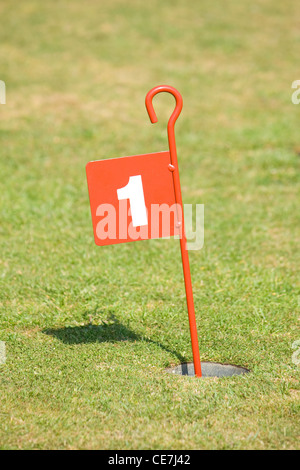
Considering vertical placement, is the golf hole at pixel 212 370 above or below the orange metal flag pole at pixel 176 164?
below

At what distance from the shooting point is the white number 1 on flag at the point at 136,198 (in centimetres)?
408

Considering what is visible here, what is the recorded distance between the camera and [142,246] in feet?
22.5

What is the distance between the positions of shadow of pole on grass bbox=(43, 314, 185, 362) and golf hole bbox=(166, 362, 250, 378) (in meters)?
0.22

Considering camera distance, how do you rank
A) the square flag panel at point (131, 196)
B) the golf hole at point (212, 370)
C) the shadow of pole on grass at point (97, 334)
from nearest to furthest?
the square flag panel at point (131, 196) → the golf hole at point (212, 370) → the shadow of pole on grass at point (97, 334)

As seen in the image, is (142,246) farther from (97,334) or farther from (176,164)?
(176,164)

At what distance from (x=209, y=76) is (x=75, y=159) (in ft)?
16.2

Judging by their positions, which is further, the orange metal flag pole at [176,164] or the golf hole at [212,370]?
the golf hole at [212,370]

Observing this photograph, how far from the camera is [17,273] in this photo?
6.06 meters

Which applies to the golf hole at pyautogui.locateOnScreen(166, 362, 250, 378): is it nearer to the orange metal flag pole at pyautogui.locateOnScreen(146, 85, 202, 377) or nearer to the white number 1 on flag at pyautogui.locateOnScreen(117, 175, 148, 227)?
the orange metal flag pole at pyautogui.locateOnScreen(146, 85, 202, 377)

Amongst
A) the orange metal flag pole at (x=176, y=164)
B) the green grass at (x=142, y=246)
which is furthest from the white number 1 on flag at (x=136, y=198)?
the green grass at (x=142, y=246)

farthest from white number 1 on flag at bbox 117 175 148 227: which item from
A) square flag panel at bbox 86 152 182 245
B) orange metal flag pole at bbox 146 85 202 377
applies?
orange metal flag pole at bbox 146 85 202 377

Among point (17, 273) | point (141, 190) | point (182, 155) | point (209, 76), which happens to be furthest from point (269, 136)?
point (141, 190)

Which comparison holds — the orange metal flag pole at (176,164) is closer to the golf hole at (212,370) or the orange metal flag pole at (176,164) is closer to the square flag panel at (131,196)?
the square flag panel at (131,196)

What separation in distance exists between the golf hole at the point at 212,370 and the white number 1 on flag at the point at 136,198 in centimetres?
115
